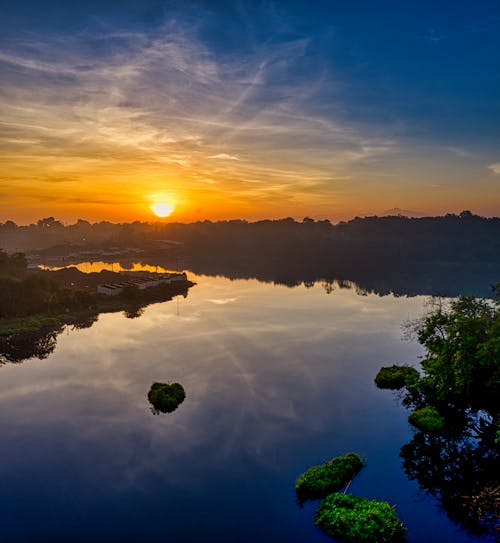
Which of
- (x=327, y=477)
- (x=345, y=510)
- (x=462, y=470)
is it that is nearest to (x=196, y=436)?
(x=327, y=477)

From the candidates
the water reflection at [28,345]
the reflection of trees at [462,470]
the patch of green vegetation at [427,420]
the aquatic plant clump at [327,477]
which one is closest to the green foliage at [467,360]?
the patch of green vegetation at [427,420]

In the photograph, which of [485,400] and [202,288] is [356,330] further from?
[202,288]

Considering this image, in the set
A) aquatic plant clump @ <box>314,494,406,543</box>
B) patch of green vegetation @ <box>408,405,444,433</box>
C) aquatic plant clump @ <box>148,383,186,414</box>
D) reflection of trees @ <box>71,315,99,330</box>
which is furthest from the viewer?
reflection of trees @ <box>71,315,99,330</box>

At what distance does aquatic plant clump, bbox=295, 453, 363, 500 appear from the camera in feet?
78.1

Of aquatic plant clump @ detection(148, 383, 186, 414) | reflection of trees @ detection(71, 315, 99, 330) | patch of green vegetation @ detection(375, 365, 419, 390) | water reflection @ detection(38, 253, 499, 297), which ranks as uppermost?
water reflection @ detection(38, 253, 499, 297)

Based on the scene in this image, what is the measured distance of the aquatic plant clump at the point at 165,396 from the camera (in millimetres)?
34969

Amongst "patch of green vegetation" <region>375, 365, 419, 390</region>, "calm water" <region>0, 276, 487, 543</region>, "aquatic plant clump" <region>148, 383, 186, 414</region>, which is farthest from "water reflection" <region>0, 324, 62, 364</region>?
"patch of green vegetation" <region>375, 365, 419, 390</region>

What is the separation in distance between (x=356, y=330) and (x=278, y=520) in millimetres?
45562

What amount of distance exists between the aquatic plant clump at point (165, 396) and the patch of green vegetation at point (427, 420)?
65.5 feet

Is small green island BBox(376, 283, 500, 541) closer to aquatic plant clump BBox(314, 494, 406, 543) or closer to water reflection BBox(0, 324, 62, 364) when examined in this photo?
aquatic plant clump BBox(314, 494, 406, 543)

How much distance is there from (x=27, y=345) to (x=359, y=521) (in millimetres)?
49317

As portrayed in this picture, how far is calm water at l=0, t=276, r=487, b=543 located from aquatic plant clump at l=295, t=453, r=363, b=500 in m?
0.74

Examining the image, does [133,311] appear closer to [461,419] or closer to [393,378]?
[393,378]

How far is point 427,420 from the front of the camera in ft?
105
